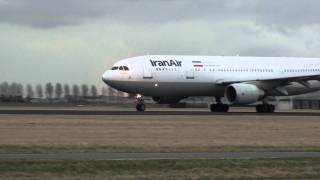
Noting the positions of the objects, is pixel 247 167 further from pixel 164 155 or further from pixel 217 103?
pixel 217 103

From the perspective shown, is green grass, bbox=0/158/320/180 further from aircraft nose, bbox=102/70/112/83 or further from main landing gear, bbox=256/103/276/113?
main landing gear, bbox=256/103/276/113

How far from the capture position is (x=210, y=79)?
5178 centimetres

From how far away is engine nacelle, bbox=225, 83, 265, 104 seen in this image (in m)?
49.0

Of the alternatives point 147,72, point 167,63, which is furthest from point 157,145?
point 167,63

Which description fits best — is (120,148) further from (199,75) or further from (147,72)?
(199,75)

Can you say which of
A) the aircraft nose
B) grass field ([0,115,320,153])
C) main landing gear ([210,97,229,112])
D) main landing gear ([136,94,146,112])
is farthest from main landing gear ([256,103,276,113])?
grass field ([0,115,320,153])

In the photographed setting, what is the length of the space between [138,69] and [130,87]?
155 centimetres

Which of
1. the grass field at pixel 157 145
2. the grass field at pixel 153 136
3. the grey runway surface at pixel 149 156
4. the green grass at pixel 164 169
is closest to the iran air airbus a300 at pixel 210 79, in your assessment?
the grass field at pixel 153 136

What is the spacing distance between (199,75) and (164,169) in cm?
3562

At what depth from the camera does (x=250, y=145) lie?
23.5 meters

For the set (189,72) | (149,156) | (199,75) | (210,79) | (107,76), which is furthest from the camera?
(210,79)

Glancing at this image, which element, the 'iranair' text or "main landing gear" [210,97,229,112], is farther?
"main landing gear" [210,97,229,112]

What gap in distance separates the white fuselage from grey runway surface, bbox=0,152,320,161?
30026mm

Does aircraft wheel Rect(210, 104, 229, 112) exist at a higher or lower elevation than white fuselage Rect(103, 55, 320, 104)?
lower
